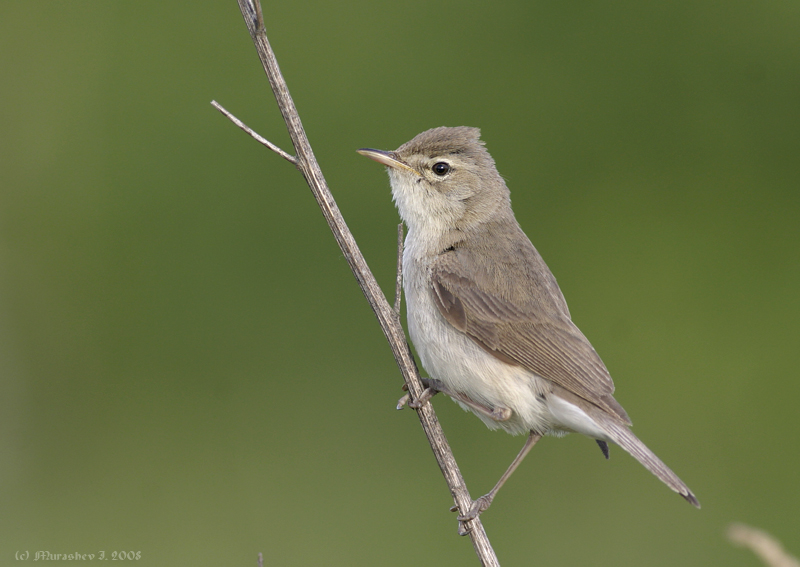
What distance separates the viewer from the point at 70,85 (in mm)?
5688

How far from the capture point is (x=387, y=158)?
3551mm

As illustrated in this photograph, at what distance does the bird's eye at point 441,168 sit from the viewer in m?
3.63

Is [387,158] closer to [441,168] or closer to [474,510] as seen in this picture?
[441,168]

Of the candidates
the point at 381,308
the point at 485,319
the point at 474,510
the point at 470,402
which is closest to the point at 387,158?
the point at 485,319

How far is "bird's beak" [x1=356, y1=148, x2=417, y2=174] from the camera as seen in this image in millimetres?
3525

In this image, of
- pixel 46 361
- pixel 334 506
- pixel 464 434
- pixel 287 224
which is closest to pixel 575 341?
pixel 464 434

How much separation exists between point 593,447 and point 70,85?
4.63m

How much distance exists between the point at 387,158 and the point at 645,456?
1.74 metres

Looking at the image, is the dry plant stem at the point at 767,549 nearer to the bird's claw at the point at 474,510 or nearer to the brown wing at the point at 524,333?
the bird's claw at the point at 474,510

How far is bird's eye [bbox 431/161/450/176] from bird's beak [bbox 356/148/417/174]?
0.10m

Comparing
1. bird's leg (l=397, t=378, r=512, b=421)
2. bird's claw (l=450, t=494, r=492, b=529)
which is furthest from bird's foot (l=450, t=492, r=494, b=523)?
bird's leg (l=397, t=378, r=512, b=421)

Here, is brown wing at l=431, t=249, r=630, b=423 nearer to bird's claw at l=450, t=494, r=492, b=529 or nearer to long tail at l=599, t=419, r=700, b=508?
long tail at l=599, t=419, r=700, b=508

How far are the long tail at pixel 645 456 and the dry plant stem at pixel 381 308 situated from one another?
1.95 ft

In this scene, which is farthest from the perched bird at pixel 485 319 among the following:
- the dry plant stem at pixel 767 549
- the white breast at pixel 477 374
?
the dry plant stem at pixel 767 549
